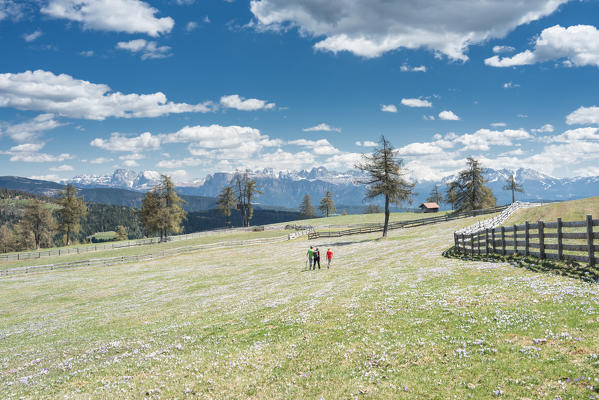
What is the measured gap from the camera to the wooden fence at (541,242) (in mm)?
15016

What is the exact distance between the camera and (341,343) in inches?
439

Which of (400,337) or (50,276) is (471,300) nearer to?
(400,337)

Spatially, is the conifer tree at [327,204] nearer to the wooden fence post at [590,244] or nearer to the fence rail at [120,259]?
the fence rail at [120,259]

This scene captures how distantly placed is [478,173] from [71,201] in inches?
4402

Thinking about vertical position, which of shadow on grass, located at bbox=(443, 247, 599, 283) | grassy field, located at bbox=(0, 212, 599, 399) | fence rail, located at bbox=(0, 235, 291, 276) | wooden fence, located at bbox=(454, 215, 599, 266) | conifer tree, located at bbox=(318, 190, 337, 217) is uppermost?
conifer tree, located at bbox=(318, 190, 337, 217)

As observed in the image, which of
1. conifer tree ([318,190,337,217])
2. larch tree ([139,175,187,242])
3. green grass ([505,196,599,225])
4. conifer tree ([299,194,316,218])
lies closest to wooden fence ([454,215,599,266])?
green grass ([505,196,599,225])

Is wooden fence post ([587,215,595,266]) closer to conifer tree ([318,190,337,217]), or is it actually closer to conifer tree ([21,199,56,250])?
conifer tree ([21,199,56,250])

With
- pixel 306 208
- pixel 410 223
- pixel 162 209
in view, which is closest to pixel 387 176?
pixel 410 223

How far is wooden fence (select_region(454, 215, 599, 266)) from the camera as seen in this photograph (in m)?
15.0

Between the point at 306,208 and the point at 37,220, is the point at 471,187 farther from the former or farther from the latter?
the point at 37,220

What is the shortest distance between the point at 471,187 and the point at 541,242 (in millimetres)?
75110

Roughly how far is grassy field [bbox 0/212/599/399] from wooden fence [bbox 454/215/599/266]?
225cm

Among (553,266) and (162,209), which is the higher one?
(162,209)

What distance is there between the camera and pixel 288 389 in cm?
870
